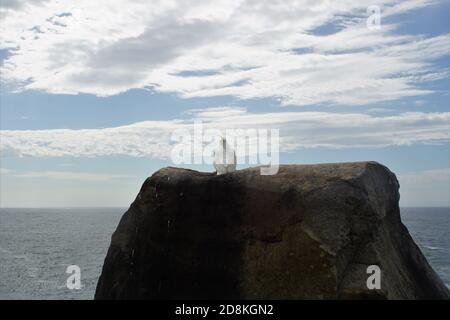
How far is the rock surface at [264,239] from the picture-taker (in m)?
12.2

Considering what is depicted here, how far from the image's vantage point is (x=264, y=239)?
1284 centimetres

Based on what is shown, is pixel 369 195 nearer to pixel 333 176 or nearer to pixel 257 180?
pixel 333 176

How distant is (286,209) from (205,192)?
7.38 ft

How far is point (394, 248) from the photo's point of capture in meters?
14.3

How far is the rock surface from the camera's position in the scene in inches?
482

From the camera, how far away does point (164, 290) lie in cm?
1348
